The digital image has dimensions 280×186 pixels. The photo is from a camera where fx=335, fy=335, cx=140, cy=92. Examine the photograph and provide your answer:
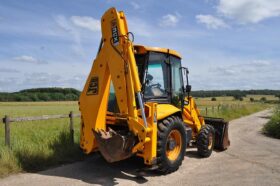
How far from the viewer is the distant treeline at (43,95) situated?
79.5 metres

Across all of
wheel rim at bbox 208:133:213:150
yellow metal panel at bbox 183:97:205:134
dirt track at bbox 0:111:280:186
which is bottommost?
dirt track at bbox 0:111:280:186

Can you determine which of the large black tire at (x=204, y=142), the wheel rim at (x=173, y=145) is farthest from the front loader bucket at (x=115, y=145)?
the large black tire at (x=204, y=142)

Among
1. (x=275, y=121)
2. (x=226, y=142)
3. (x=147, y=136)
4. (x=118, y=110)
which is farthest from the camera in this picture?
(x=275, y=121)

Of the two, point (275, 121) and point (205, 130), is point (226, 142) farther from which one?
point (275, 121)

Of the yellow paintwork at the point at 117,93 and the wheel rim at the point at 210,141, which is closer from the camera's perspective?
the yellow paintwork at the point at 117,93

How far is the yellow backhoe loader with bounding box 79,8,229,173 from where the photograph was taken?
6.31 metres

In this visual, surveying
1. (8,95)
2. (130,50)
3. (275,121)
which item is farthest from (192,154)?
(8,95)

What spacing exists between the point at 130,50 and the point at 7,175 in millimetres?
3413

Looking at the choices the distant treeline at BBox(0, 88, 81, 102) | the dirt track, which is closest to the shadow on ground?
the dirt track

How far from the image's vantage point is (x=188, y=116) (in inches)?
357

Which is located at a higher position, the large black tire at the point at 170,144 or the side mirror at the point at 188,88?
the side mirror at the point at 188,88

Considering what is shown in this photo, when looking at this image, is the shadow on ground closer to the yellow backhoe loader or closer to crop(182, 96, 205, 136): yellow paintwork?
the yellow backhoe loader

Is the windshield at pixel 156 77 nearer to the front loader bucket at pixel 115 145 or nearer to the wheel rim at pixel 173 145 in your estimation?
the wheel rim at pixel 173 145

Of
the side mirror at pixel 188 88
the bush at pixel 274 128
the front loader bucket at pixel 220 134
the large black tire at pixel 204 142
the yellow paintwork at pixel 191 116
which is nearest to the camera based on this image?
the side mirror at pixel 188 88
